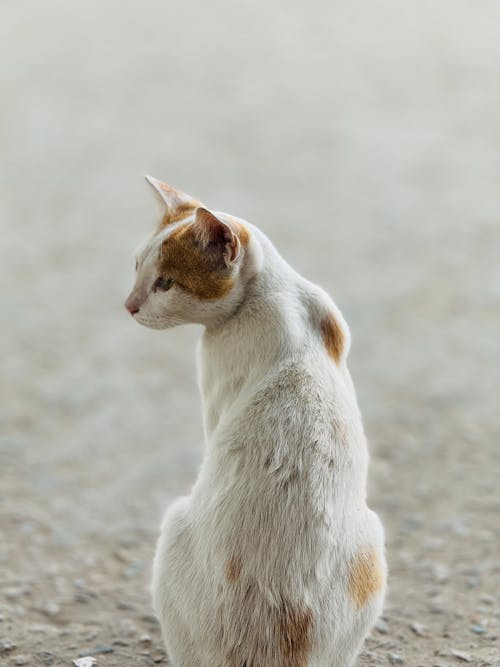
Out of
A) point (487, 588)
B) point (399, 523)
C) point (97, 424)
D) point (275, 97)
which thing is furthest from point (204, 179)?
point (487, 588)

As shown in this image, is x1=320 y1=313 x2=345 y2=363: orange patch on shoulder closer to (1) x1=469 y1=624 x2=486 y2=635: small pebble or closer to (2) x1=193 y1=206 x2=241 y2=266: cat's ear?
(2) x1=193 y1=206 x2=241 y2=266: cat's ear

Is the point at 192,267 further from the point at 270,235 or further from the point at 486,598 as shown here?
the point at 270,235

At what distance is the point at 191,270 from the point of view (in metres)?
1.85

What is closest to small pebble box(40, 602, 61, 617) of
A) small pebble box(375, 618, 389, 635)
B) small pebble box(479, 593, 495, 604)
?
small pebble box(375, 618, 389, 635)

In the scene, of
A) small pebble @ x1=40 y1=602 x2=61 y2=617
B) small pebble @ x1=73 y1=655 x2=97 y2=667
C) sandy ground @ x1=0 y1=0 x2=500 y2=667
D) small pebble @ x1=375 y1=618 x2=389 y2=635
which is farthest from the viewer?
sandy ground @ x1=0 y1=0 x2=500 y2=667

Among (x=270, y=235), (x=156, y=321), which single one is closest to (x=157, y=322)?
(x=156, y=321)

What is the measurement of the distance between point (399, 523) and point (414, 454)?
47cm

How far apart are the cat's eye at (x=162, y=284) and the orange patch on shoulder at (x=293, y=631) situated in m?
0.64

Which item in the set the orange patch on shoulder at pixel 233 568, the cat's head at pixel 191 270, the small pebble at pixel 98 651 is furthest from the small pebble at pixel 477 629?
the cat's head at pixel 191 270

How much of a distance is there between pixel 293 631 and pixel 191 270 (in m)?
0.69

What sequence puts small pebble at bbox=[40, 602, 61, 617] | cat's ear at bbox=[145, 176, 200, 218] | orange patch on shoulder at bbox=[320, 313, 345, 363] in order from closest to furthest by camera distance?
1. orange patch on shoulder at bbox=[320, 313, 345, 363]
2. cat's ear at bbox=[145, 176, 200, 218]
3. small pebble at bbox=[40, 602, 61, 617]

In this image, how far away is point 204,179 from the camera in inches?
232

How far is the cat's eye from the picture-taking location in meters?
1.89

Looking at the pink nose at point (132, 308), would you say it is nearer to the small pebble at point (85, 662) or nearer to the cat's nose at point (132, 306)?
the cat's nose at point (132, 306)
